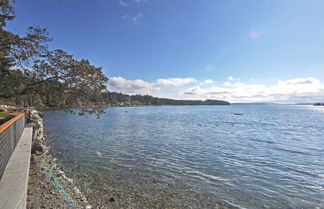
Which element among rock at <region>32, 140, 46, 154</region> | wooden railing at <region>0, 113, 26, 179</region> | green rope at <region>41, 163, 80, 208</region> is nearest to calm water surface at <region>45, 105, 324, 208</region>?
green rope at <region>41, 163, 80, 208</region>

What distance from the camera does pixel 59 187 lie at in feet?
20.7

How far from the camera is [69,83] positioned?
24.0 ft

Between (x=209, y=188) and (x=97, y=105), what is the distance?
6676 millimetres

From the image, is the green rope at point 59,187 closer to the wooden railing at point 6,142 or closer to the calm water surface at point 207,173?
the calm water surface at point 207,173

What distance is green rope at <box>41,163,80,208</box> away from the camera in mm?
5393

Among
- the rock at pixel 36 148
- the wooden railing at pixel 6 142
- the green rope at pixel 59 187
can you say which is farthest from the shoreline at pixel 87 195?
the rock at pixel 36 148

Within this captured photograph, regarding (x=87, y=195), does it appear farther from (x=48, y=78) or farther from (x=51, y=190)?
(x=48, y=78)

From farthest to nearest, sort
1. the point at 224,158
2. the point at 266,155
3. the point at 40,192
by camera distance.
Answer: the point at 266,155, the point at 224,158, the point at 40,192

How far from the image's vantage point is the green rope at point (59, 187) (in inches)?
212

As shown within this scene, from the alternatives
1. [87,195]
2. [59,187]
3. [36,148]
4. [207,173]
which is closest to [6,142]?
[59,187]

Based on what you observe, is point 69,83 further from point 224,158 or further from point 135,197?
point 224,158

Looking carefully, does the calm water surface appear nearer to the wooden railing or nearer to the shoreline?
the shoreline

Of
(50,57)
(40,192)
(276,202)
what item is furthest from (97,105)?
(276,202)

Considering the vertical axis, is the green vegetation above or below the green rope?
above
